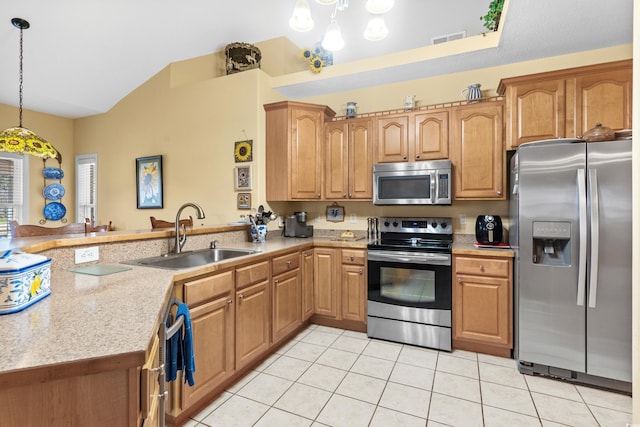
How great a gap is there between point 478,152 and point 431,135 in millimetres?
448

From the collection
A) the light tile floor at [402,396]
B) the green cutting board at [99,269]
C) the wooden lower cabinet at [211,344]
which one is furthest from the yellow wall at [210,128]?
the green cutting board at [99,269]

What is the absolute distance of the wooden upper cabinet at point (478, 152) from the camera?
110 inches

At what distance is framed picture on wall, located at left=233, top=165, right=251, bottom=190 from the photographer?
3488 mm

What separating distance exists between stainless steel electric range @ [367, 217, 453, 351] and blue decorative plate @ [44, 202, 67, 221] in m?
4.35

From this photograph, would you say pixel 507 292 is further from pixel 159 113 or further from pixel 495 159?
pixel 159 113

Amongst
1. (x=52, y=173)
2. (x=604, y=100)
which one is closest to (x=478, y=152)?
(x=604, y=100)

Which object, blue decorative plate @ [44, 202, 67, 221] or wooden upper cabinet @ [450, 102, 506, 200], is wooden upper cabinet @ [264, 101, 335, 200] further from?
blue decorative plate @ [44, 202, 67, 221]

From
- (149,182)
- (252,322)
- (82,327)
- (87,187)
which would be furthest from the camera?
(87,187)

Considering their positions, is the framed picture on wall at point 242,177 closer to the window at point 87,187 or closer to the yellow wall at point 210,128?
the yellow wall at point 210,128

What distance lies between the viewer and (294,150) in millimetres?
3371

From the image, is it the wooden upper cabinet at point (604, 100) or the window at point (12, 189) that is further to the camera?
the window at point (12, 189)

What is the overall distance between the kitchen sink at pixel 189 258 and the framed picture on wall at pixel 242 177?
1051mm

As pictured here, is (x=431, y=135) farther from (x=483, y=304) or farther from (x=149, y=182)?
(x=149, y=182)

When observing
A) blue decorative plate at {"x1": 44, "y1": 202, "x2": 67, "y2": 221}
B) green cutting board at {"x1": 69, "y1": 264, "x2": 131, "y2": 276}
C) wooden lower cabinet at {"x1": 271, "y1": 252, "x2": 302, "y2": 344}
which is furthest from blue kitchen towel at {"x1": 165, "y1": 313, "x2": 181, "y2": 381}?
blue decorative plate at {"x1": 44, "y1": 202, "x2": 67, "y2": 221}
